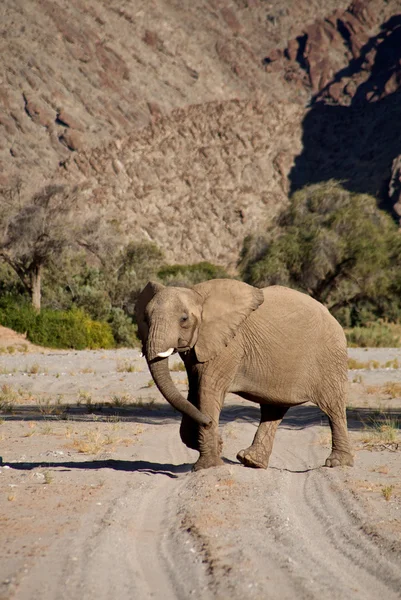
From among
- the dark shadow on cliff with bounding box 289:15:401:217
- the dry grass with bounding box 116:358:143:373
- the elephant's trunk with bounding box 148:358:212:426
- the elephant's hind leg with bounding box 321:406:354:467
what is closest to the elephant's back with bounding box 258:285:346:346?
the elephant's hind leg with bounding box 321:406:354:467

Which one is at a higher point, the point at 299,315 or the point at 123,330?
the point at 299,315

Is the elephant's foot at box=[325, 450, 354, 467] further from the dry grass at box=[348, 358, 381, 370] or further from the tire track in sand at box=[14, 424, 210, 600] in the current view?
the dry grass at box=[348, 358, 381, 370]

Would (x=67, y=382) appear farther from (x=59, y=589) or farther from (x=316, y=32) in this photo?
(x=316, y=32)

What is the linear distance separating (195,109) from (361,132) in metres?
19.2

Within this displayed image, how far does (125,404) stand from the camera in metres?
16.2

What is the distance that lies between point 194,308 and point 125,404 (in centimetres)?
847

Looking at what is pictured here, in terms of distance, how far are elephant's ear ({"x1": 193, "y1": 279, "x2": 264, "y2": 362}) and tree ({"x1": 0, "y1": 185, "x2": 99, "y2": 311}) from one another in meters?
26.4

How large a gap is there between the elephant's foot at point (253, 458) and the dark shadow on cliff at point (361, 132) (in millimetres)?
77789

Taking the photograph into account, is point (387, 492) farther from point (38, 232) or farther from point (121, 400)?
point (38, 232)

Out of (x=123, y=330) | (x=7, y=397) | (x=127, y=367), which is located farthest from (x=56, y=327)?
(x=7, y=397)

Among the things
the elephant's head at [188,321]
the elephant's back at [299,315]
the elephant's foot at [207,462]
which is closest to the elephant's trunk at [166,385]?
the elephant's head at [188,321]

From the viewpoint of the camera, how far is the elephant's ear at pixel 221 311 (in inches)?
320

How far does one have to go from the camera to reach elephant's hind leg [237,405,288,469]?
867 cm

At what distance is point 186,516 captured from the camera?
6.52 metres
